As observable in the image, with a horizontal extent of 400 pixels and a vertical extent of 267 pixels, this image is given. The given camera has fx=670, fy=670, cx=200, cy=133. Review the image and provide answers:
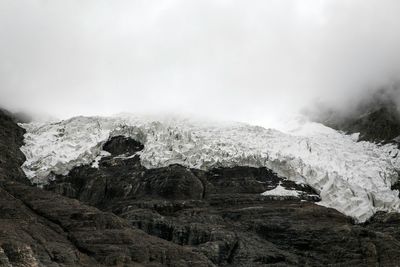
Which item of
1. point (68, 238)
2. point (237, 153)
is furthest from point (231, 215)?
point (68, 238)

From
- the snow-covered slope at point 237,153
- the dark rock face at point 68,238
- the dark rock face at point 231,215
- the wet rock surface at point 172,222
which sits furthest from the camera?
the snow-covered slope at point 237,153

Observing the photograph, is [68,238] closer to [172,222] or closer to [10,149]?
[172,222]

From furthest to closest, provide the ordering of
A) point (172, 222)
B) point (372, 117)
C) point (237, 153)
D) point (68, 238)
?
1. point (372, 117)
2. point (237, 153)
3. point (172, 222)
4. point (68, 238)

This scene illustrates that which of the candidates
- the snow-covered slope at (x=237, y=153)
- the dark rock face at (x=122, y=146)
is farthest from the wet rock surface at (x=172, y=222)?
the snow-covered slope at (x=237, y=153)

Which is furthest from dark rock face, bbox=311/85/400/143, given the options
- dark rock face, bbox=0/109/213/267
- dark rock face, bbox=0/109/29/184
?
dark rock face, bbox=0/109/29/184

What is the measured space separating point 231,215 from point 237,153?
15.3 m

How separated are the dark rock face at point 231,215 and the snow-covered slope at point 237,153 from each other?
6.83 ft

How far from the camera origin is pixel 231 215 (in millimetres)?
94312

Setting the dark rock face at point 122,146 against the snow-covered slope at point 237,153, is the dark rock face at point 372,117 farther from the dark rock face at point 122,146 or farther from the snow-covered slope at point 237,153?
the dark rock face at point 122,146

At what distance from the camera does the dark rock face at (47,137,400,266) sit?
82.9 metres

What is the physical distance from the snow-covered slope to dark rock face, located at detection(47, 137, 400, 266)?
2081mm

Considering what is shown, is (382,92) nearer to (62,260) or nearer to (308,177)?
(308,177)

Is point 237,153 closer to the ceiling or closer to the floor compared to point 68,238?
closer to the ceiling

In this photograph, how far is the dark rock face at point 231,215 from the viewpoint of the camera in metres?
82.9
